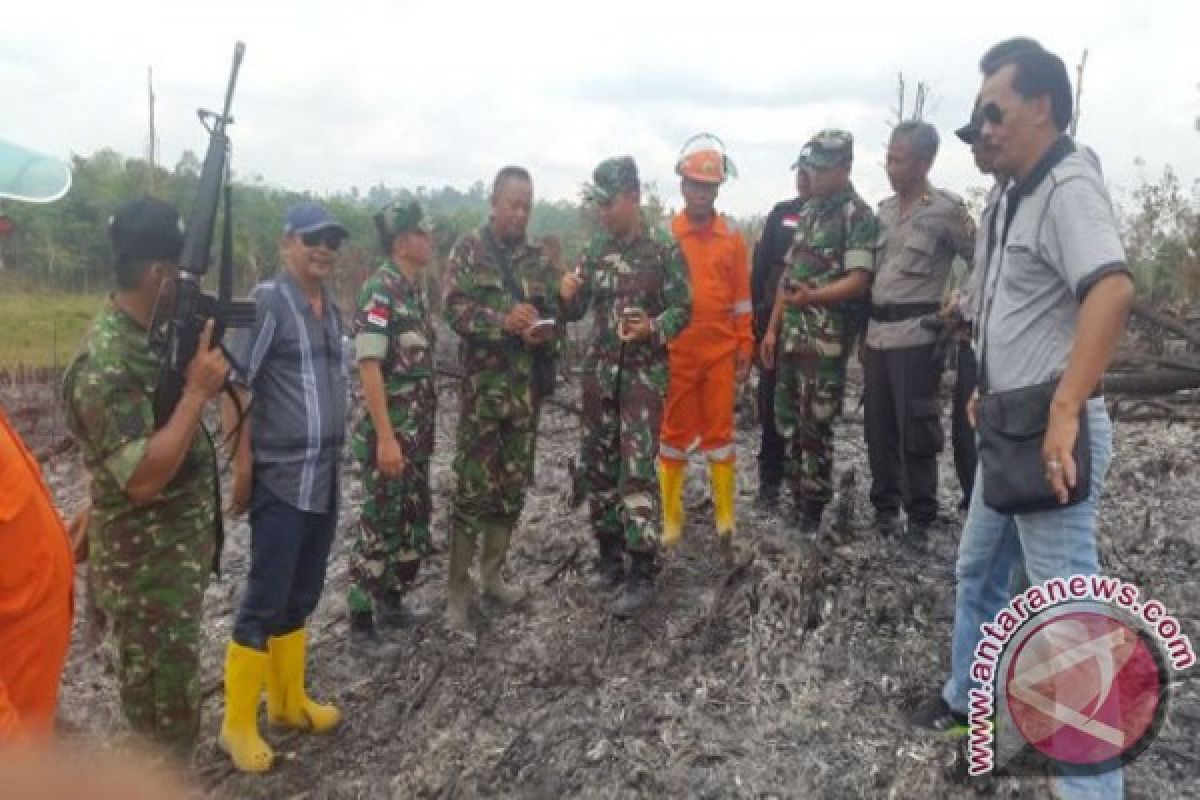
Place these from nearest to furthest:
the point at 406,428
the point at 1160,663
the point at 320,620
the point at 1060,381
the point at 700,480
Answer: the point at 1060,381 < the point at 1160,663 < the point at 406,428 < the point at 320,620 < the point at 700,480

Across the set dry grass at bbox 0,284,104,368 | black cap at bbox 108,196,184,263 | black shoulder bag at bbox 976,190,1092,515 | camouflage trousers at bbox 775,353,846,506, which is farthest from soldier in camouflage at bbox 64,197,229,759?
dry grass at bbox 0,284,104,368

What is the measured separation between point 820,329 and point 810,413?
43 centimetres

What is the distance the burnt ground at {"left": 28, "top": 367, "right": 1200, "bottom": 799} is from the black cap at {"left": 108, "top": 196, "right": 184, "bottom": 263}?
1233 millimetres

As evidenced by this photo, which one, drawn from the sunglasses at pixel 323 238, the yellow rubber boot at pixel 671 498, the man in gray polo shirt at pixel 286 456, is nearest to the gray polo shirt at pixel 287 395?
the man in gray polo shirt at pixel 286 456

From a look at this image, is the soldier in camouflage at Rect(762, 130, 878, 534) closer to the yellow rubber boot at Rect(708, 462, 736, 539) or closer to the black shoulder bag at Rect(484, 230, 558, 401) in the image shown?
the yellow rubber boot at Rect(708, 462, 736, 539)

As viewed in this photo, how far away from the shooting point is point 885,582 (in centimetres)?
395

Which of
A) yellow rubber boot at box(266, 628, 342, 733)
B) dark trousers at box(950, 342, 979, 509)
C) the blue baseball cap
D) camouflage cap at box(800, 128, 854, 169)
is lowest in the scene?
yellow rubber boot at box(266, 628, 342, 733)

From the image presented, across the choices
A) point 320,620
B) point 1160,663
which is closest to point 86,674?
point 320,620

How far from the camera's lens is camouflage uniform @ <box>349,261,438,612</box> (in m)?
3.77

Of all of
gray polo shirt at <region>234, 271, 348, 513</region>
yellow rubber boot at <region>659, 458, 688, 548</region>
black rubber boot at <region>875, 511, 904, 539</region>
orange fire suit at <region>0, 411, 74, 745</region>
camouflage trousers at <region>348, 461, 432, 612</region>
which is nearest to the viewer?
orange fire suit at <region>0, 411, 74, 745</region>

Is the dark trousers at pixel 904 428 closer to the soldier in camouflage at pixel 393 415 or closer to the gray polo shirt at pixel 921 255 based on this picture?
the gray polo shirt at pixel 921 255

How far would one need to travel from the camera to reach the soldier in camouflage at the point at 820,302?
435 centimetres

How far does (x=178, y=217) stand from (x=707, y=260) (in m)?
2.71

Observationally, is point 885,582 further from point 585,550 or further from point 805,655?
point 585,550
